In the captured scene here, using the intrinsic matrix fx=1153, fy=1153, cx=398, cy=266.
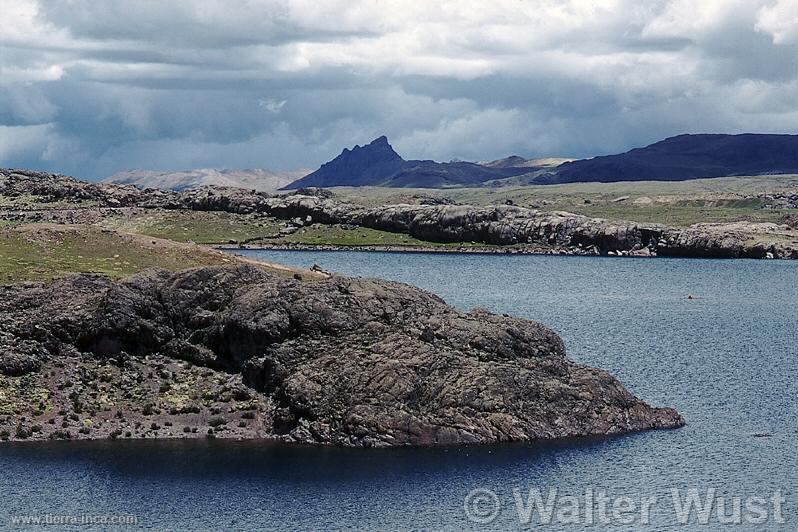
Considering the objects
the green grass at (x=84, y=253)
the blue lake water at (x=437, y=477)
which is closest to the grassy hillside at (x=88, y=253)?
the green grass at (x=84, y=253)

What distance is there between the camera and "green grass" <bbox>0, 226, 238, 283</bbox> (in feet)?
364

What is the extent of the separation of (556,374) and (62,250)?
62091 mm

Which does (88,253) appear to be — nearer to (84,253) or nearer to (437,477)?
(84,253)

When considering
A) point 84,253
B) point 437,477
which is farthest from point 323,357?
point 84,253

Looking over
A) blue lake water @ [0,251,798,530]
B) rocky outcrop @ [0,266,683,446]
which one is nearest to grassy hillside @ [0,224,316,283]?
rocky outcrop @ [0,266,683,446]

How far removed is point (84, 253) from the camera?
12019 cm

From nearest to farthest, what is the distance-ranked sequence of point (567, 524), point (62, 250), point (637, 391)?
point (567, 524) → point (637, 391) → point (62, 250)

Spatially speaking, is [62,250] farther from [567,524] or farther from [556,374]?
[567,524]

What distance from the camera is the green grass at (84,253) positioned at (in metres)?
111

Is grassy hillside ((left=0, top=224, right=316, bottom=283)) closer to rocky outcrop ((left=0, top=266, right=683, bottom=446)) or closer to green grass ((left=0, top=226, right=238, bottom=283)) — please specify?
green grass ((left=0, top=226, right=238, bottom=283))

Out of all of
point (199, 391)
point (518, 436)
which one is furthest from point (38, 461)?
point (518, 436)

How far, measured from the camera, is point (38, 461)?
6831 centimetres

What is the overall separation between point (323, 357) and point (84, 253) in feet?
166

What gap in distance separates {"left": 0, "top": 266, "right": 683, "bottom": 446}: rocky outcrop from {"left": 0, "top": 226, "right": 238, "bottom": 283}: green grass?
2164 centimetres
